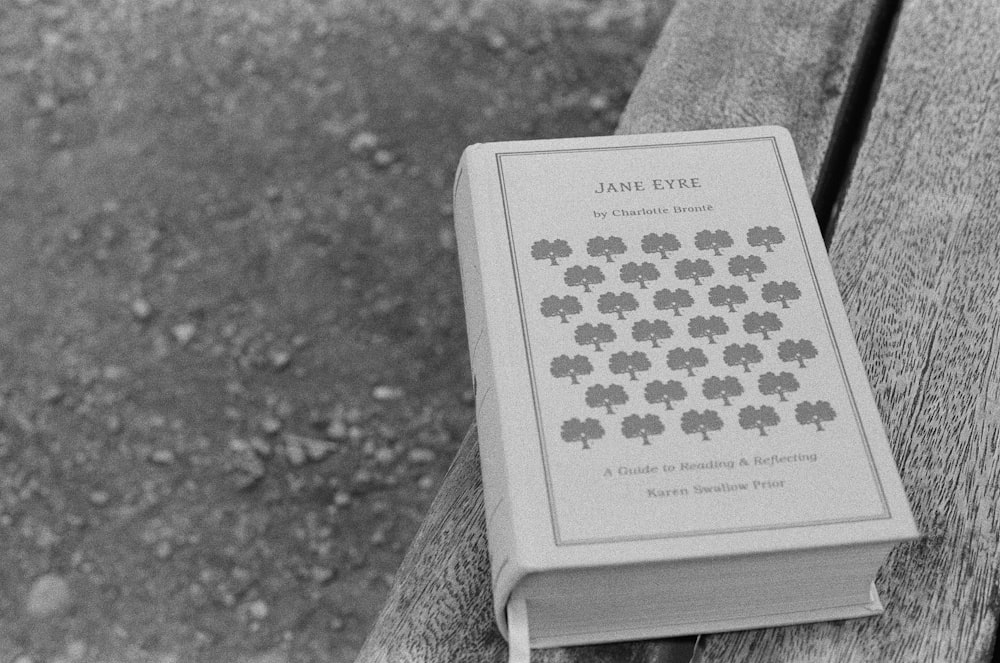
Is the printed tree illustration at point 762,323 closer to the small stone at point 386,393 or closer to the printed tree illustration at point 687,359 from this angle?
the printed tree illustration at point 687,359

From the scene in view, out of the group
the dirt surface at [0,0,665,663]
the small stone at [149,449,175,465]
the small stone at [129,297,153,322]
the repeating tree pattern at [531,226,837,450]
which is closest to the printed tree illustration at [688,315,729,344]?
the repeating tree pattern at [531,226,837,450]

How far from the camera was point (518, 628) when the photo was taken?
0.55m

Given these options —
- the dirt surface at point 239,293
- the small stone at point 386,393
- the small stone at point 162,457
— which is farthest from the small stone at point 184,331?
the small stone at point 386,393

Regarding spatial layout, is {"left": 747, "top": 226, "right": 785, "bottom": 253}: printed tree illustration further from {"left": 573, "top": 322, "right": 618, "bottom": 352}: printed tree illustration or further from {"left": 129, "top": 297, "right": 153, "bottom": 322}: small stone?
{"left": 129, "top": 297, "right": 153, "bottom": 322}: small stone

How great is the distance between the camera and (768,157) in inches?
26.4

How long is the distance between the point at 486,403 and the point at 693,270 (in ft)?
0.50

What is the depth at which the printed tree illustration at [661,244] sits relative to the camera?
2.06ft

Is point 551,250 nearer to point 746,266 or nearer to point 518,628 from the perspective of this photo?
point 746,266

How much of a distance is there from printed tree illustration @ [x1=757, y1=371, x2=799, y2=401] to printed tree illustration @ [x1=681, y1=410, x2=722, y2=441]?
0.03m

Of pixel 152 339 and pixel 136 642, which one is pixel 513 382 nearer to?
pixel 136 642

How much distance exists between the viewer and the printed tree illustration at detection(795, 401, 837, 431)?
563 mm

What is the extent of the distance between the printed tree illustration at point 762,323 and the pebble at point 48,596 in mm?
1016

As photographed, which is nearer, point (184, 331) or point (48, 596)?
point (48, 596)

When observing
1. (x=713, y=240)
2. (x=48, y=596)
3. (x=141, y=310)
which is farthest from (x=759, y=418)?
(x=141, y=310)
